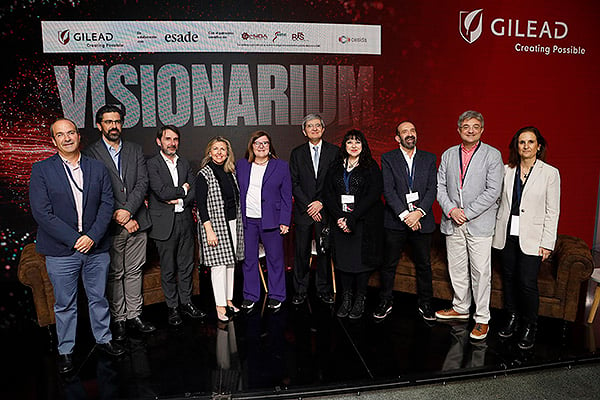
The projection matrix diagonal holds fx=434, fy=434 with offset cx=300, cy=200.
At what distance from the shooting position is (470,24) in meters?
5.10

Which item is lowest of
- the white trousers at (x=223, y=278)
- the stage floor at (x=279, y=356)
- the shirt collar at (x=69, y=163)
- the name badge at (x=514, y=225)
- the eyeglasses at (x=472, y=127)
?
the stage floor at (x=279, y=356)

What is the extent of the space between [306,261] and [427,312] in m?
1.16

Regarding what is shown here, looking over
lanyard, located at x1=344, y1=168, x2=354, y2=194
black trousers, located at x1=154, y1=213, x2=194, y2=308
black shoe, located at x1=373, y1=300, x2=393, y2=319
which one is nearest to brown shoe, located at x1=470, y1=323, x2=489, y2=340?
black shoe, located at x1=373, y1=300, x2=393, y2=319

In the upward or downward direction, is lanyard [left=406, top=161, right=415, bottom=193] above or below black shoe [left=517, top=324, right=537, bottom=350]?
above

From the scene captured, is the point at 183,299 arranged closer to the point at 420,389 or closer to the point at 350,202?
the point at 350,202

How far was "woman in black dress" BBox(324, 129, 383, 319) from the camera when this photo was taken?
354 centimetres

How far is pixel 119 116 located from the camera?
3320 millimetres

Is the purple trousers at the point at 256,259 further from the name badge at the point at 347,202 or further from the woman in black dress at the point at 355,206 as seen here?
the name badge at the point at 347,202

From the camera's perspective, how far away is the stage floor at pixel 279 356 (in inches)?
111

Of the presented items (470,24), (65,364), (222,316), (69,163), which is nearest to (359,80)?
(470,24)

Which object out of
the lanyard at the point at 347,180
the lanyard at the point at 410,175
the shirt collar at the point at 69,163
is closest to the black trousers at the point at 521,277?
the lanyard at the point at 410,175

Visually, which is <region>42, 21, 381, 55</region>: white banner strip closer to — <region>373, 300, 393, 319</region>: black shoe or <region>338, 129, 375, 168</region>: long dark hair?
<region>338, 129, 375, 168</region>: long dark hair

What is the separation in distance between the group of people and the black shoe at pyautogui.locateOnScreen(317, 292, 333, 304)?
0.05ft

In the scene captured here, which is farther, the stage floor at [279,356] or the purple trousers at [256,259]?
the purple trousers at [256,259]
